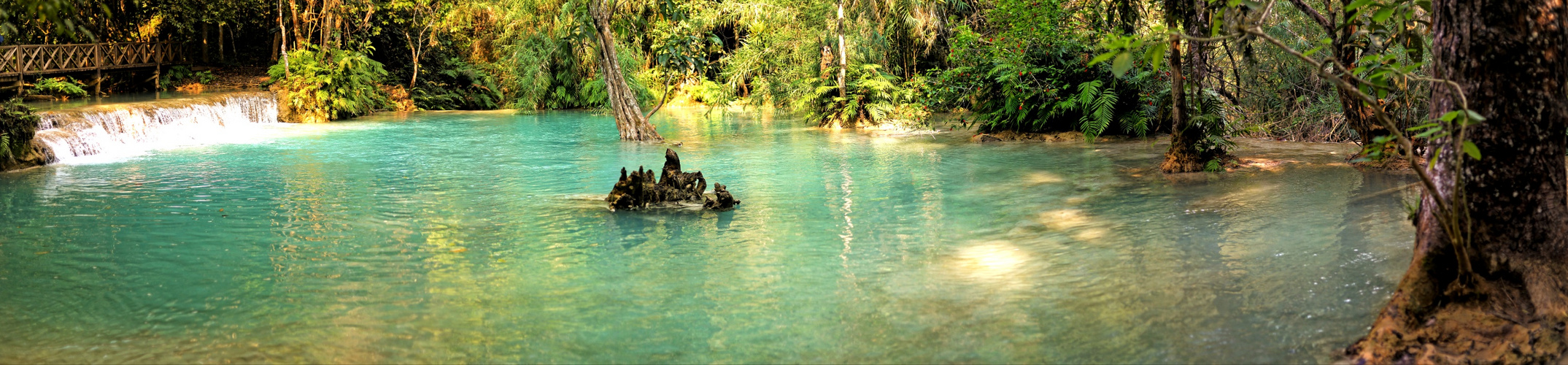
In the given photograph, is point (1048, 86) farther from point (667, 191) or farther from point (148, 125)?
point (148, 125)

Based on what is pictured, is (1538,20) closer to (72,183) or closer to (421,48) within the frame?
(72,183)

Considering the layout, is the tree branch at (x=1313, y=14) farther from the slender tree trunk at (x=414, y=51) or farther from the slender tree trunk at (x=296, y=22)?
the slender tree trunk at (x=414, y=51)

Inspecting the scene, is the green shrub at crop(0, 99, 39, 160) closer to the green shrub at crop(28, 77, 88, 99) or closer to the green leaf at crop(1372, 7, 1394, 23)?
the green shrub at crop(28, 77, 88, 99)

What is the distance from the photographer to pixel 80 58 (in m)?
23.7

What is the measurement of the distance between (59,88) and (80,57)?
254 centimetres

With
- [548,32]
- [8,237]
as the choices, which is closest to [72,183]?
[8,237]

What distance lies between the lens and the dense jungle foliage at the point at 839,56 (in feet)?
37.2

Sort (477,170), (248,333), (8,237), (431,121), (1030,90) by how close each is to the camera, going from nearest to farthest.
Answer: (248,333), (8,237), (477,170), (1030,90), (431,121)

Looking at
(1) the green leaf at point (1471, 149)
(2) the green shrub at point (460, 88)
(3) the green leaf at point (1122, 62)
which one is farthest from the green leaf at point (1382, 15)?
(2) the green shrub at point (460, 88)

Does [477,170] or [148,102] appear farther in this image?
[148,102]

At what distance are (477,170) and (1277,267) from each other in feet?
33.1

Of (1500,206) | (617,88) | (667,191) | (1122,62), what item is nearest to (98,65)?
(617,88)

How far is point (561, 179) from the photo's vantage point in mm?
12531

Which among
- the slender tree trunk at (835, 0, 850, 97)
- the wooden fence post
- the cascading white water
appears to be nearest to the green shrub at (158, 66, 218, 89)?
the wooden fence post
